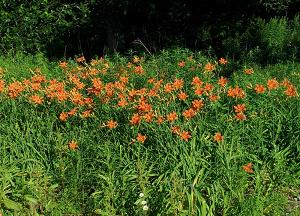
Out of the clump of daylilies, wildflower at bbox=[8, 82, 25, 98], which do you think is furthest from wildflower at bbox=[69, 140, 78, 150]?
wildflower at bbox=[8, 82, 25, 98]

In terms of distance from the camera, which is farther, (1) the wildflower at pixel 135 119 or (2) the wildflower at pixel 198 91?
(2) the wildflower at pixel 198 91

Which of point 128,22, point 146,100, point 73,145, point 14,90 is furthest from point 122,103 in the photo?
point 128,22

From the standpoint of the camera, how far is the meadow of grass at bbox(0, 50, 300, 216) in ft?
13.4

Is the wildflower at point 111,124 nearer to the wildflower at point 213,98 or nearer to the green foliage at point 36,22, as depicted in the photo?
the wildflower at point 213,98

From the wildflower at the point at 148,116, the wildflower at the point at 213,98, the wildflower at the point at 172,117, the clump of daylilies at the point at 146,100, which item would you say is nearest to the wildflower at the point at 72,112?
the clump of daylilies at the point at 146,100

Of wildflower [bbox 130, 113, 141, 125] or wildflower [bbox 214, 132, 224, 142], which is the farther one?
wildflower [bbox 130, 113, 141, 125]

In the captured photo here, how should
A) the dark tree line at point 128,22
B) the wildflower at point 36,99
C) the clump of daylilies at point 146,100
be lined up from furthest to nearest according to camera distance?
the dark tree line at point 128,22, the wildflower at point 36,99, the clump of daylilies at point 146,100

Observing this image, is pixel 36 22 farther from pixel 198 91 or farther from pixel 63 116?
pixel 198 91

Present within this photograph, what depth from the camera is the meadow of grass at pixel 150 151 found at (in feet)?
13.4

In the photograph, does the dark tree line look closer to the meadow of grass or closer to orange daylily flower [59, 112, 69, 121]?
the meadow of grass

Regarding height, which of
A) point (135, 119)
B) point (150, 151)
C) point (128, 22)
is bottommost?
point (128, 22)

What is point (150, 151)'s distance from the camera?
15.0ft

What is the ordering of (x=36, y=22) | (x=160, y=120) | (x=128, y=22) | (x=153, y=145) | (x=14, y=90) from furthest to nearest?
(x=128, y=22) < (x=36, y=22) < (x=14, y=90) < (x=153, y=145) < (x=160, y=120)

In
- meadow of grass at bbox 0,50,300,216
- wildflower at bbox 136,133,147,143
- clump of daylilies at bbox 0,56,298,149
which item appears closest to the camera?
Result: meadow of grass at bbox 0,50,300,216
